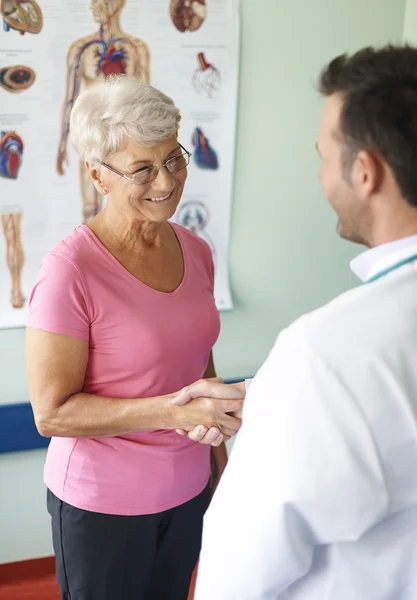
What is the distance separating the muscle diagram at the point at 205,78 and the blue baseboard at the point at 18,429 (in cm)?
119

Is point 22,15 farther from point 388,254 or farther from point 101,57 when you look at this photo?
point 388,254

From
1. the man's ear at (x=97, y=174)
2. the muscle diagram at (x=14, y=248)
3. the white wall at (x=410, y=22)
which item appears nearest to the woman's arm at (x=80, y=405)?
the man's ear at (x=97, y=174)

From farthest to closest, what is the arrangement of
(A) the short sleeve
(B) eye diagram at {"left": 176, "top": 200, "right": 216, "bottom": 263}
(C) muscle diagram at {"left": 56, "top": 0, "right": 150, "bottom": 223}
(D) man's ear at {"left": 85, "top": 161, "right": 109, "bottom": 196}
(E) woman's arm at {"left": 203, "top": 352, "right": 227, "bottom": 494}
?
(B) eye diagram at {"left": 176, "top": 200, "right": 216, "bottom": 263} → (C) muscle diagram at {"left": 56, "top": 0, "right": 150, "bottom": 223} → (E) woman's arm at {"left": 203, "top": 352, "right": 227, "bottom": 494} → (D) man's ear at {"left": 85, "top": 161, "right": 109, "bottom": 196} → (A) the short sleeve

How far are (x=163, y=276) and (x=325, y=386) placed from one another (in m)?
0.77

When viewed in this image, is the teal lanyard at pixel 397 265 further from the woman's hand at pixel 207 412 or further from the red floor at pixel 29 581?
the red floor at pixel 29 581

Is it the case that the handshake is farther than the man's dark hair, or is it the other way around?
the handshake

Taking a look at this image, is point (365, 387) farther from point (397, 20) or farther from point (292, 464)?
point (397, 20)

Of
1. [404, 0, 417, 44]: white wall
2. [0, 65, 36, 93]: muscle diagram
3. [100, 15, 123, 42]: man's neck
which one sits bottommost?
[0, 65, 36, 93]: muscle diagram

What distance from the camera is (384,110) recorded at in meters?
0.83

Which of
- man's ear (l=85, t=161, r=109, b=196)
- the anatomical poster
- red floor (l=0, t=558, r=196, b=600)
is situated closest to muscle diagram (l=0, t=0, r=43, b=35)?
the anatomical poster

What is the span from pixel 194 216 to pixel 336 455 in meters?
1.59

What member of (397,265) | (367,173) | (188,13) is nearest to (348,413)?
(397,265)

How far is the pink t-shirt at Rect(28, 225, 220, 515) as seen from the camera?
4.40ft

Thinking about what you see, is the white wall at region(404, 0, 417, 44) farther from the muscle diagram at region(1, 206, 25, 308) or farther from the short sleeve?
the short sleeve
